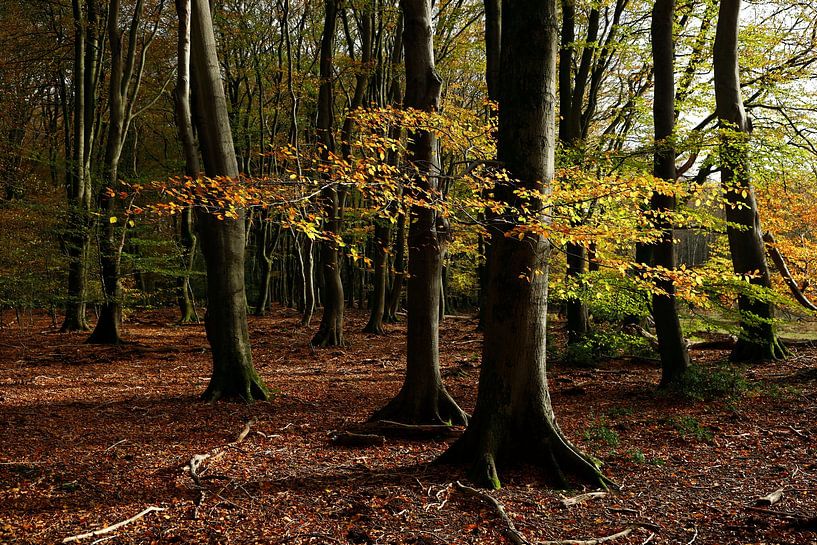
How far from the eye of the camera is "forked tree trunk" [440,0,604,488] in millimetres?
4887

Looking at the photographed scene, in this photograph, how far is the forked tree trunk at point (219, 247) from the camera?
8141 millimetres

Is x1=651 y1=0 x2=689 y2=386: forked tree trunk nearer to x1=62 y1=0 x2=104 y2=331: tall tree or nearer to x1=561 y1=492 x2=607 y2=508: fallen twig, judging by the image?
x1=561 y1=492 x2=607 y2=508: fallen twig

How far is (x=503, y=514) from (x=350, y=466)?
2073 millimetres

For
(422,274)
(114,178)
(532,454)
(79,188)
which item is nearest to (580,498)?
(532,454)

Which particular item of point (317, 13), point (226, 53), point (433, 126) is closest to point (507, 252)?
point (433, 126)

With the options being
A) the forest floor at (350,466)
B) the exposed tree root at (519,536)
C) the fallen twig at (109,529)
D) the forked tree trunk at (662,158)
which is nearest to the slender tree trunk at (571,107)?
the forest floor at (350,466)

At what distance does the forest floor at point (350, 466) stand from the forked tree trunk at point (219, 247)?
52 cm

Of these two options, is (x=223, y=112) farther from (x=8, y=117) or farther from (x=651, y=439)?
(x=8, y=117)

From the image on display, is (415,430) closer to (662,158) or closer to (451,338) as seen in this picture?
(662,158)

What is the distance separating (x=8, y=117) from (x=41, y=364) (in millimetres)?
9917

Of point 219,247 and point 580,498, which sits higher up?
point 219,247

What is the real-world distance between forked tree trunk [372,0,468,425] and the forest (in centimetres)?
3

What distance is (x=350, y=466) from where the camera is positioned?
5.75 m

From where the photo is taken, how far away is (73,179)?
15242 mm
